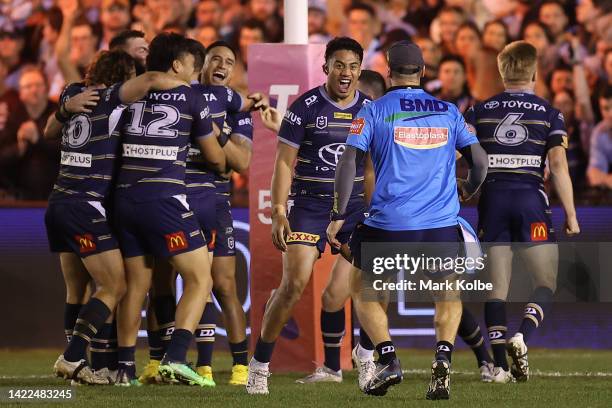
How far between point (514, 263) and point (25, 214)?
15.6ft

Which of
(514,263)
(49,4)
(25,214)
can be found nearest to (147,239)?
(514,263)

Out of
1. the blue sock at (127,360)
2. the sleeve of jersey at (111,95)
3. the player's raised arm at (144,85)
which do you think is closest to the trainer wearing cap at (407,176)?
the player's raised arm at (144,85)

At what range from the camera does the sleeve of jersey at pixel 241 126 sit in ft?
29.9

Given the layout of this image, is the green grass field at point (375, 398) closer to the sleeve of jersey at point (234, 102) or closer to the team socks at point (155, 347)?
the team socks at point (155, 347)

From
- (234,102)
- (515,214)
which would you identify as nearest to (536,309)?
(515,214)

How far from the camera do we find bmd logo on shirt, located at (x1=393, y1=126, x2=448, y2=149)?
721 centimetres

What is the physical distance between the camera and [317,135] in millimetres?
8727

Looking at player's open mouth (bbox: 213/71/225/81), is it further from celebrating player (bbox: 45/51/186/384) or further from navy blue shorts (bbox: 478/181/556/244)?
navy blue shorts (bbox: 478/181/556/244)

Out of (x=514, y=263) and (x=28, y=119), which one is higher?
(x=28, y=119)

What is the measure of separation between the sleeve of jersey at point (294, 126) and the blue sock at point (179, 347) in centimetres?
150

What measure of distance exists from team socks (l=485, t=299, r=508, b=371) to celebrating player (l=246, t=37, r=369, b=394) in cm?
122

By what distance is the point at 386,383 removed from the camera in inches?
284

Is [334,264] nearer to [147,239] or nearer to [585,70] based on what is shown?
[147,239]

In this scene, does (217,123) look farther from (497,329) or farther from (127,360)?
(497,329)
